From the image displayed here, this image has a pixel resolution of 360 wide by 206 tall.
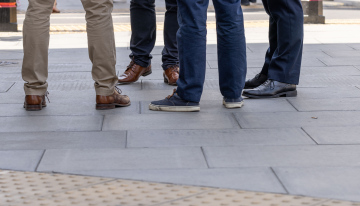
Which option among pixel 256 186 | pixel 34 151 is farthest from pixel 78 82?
pixel 256 186

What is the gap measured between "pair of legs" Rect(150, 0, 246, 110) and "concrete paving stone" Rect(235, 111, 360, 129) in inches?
11.7

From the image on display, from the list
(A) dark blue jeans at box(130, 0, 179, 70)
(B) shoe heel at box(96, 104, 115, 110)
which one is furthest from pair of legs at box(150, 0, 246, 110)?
(A) dark blue jeans at box(130, 0, 179, 70)

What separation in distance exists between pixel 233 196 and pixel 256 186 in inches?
6.4

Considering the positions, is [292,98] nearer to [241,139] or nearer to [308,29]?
[241,139]

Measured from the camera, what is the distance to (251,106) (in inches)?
175

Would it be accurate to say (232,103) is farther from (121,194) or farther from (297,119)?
(121,194)

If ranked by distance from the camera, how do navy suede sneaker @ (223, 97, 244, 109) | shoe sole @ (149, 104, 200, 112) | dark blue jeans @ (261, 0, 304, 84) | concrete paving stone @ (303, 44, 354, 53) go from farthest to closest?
concrete paving stone @ (303, 44, 354, 53), dark blue jeans @ (261, 0, 304, 84), navy suede sneaker @ (223, 97, 244, 109), shoe sole @ (149, 104, 200, 112)

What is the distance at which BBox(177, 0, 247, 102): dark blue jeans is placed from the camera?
13.5 feet

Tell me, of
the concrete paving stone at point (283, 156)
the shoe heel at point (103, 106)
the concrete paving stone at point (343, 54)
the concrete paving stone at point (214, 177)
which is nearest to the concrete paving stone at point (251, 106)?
the shoe heel at point (103, 106)

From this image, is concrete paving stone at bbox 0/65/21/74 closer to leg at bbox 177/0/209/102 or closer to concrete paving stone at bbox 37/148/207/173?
leg at bbox 177/0/209/102

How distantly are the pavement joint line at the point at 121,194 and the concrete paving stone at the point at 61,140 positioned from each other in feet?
1.74

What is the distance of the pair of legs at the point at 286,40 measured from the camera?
15.3ft

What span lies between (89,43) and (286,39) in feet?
4.67

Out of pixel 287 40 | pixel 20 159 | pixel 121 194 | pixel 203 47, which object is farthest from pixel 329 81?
pixel 121 194
